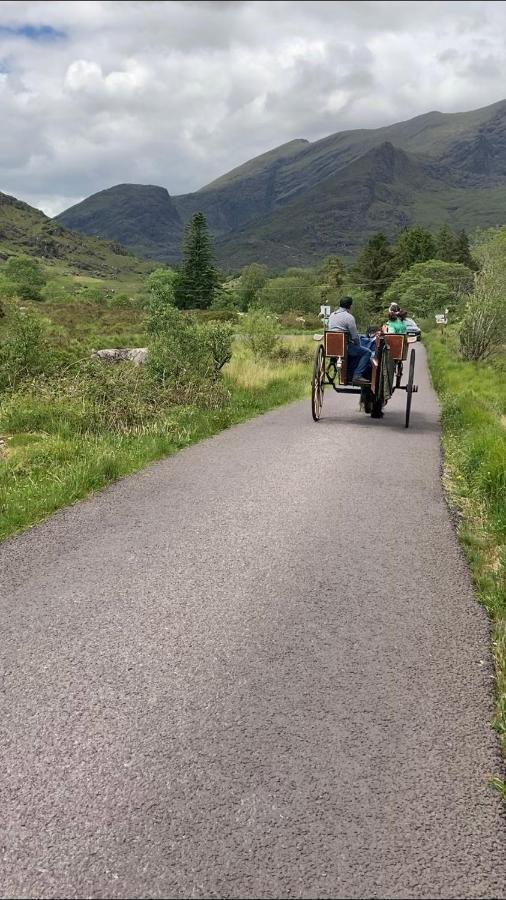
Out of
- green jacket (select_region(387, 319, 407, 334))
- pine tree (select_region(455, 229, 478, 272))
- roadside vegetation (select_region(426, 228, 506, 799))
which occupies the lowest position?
roadside vegetation (select_region(426, 228, 506, 799))

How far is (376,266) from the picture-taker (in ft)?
334

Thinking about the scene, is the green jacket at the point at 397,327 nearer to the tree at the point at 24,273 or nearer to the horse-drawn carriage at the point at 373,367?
the horse-drawn carriage at the point at 373,367

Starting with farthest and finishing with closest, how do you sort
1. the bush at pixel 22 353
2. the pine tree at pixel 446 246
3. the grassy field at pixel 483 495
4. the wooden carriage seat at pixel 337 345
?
1. the pine tree at pixel 446 246
2. the bush at pixel 22 353
3. the wooden carriage seat at pixel 337 345
4. the grassy field at pixel 483 495

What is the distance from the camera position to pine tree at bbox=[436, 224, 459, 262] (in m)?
107

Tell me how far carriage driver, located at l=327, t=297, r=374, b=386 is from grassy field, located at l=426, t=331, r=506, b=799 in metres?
1.78

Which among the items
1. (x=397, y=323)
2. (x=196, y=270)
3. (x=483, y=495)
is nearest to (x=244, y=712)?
(x=483, y=495)

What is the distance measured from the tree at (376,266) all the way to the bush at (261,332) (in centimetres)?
7653

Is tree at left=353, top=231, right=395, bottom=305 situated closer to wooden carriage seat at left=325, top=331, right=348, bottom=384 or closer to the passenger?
the passenger

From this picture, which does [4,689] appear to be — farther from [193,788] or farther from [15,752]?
[193,788]

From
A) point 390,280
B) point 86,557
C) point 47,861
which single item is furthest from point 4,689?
point 390,280

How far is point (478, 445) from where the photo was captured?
27.3 feet

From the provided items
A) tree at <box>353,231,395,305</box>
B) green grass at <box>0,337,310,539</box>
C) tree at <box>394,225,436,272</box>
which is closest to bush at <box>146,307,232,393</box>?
green grass at <box>0,337,310,539</box>

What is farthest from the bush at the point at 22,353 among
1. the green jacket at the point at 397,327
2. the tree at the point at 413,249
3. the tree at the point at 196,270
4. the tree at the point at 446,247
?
the tree at the point at 446,247

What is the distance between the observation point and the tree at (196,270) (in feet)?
278
